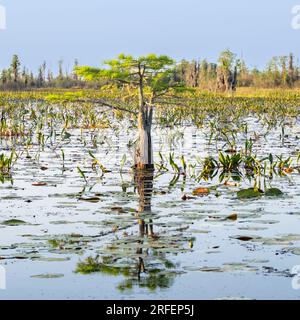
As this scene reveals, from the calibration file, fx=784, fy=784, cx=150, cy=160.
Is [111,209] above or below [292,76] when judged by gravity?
below

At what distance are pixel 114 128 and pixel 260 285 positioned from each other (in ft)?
Answer: 61.5

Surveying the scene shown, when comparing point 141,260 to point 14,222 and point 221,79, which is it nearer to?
point 14,222

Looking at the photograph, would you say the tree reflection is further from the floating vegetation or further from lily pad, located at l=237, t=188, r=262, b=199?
lily pad, located at l=237, t=188, r=262, b=199

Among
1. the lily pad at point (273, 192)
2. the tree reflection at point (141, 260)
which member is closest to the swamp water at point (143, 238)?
the tree reflection at point (141, 260)

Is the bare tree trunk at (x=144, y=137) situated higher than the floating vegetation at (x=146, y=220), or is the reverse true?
the bare tree trunk at (x=144, y=137)

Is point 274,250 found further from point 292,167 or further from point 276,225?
point 292,167

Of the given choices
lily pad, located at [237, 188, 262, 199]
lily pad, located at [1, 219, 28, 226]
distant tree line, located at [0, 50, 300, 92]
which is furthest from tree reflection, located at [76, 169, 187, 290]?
distant tree line, located at [0, 50, 300, 92]

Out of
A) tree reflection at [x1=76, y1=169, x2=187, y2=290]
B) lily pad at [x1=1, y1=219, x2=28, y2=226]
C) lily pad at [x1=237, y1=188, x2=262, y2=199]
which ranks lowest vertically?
tree reflection at [x1=76, y1=169, x2=187, y2=290]

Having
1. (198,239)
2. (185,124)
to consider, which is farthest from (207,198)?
(185,124)

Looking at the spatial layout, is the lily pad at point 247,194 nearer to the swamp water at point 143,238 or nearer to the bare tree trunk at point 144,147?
the swamp water at point 143,238

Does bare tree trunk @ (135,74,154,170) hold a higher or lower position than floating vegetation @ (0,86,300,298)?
higher

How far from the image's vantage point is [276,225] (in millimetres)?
Answer: 8680

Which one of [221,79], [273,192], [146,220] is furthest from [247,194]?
[221,79]

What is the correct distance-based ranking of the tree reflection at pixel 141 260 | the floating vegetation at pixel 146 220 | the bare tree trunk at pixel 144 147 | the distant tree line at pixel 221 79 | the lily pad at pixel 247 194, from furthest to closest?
the distant tree line at pixel 221 79 < the bare tree trunk at pixel 144 147 < the lily pad at pixel 247 194 < the floating vegetation at pixel 146 220 < the tree reflection at pixel 141 260
